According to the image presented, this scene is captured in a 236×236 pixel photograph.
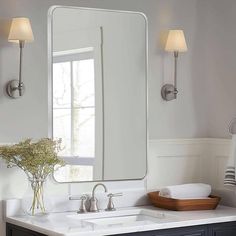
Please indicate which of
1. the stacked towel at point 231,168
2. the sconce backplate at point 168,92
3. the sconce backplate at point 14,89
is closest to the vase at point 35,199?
the sconce backplate at point 14,89

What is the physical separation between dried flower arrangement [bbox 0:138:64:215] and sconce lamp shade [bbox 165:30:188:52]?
3.43ft

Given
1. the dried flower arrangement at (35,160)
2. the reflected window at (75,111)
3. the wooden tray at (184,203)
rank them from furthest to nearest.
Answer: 1. the wooden tray at (184,203)
2. the reflected window at (75,111)
3. the dried flower arrangement at (35,160)

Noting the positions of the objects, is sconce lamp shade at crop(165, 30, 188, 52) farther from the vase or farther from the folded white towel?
the vase

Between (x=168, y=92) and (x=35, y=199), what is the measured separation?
3.83ft

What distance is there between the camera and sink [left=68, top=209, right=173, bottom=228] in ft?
13.3

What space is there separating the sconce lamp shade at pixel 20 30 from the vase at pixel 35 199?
795mm

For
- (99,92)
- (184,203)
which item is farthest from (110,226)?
(99,92)

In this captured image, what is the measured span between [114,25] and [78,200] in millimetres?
1107

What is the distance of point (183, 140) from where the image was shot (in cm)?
462

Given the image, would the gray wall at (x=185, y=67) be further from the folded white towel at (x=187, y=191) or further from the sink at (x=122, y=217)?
the sink at (x=122, y=217)

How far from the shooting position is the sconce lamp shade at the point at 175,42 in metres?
4.50

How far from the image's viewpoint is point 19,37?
12.8ft

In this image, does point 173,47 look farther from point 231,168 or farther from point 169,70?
point 231,168

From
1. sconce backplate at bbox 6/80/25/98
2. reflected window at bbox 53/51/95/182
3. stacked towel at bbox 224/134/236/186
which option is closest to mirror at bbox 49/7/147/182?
reflected window at bbox 53/51/95/182
